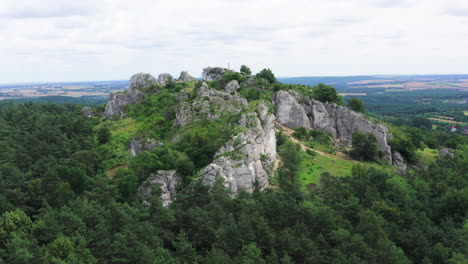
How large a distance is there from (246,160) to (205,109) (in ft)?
61.1

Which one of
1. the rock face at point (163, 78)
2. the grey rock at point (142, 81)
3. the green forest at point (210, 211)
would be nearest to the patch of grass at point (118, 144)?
the green forest at point (210, 211)

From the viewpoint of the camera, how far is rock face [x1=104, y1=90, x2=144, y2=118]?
96125 mm

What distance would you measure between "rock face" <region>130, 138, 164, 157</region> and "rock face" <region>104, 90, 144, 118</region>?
124ft

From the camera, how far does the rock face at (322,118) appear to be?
77125 millimetres

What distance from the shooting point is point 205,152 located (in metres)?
49.5

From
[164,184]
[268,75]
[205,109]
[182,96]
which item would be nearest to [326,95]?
[268,75]

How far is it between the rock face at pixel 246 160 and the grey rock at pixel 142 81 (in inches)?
2148

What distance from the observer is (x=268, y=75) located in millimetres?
90438

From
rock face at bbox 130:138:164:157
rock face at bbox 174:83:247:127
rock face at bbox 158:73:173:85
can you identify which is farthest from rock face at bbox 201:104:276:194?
rock face at bbox 158:73:173:85

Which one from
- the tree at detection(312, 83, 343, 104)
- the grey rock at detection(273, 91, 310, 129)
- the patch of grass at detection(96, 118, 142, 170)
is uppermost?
the tree at detection(312, 83, 343, 104)

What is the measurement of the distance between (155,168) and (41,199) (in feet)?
48.7

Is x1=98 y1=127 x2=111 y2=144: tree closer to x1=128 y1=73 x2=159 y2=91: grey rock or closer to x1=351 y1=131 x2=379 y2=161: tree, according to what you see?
x1=128 y1=73 x2=159 y2=91: grey rock

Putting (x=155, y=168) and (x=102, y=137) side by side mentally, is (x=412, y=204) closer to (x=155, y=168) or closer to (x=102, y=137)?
(x=155, y=168)

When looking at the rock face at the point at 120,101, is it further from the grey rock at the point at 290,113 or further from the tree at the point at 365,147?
the tree at the point at 365,147
